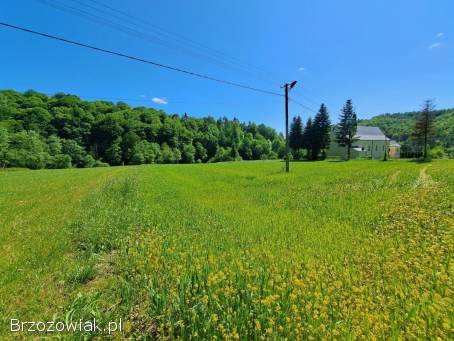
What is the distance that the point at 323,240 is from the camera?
5.74m

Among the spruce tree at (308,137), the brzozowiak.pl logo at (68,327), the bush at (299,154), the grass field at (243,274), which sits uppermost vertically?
the spruce tree at (308,137)

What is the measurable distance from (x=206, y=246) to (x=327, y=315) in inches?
121

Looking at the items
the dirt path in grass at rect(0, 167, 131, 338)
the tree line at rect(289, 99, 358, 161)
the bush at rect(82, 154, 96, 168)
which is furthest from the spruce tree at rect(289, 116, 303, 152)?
the dirt path in grass at rect(0, 167, 131, 338)

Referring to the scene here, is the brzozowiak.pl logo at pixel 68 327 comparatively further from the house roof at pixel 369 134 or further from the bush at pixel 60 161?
the house roof at pixel 369 134

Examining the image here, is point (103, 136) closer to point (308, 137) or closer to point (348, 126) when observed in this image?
point (308, 137)

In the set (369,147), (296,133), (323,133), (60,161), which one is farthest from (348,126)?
(60,161)

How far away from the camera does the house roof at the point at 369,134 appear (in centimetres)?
8861

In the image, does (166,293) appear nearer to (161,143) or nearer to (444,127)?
(161,143)

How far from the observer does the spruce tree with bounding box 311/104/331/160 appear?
69812 mm

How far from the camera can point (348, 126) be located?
66.4m

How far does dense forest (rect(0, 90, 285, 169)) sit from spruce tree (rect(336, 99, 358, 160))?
54307mm

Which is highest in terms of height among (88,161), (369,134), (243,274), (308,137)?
(369,134)

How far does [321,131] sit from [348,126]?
737 cm

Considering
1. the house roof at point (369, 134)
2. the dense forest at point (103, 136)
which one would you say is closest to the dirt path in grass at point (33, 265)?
the dense forest at point (103, 136)
